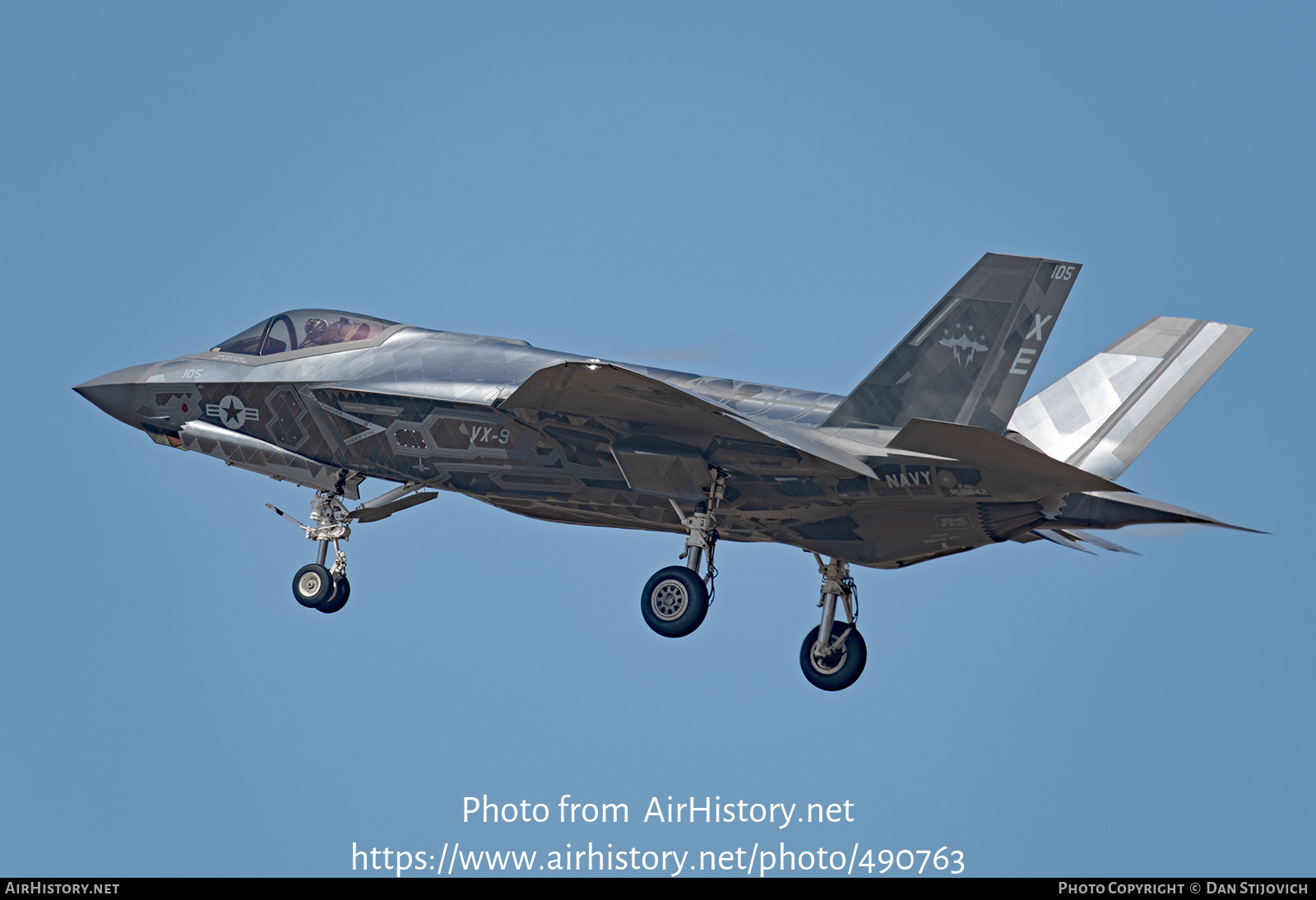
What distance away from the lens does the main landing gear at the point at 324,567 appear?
26.4 metres

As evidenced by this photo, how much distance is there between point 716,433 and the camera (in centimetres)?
2327

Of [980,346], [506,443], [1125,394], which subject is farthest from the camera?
[1125,394]

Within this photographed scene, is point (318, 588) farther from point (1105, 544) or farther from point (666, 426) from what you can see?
point (1105, 544)

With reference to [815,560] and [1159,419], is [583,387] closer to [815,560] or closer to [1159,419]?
[815,560]

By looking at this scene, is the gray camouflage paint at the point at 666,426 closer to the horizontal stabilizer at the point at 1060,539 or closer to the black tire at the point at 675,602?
the horizontal stabilizer at the point at 1060,539

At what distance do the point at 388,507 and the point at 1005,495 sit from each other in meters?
10.2

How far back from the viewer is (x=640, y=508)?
2517 cm

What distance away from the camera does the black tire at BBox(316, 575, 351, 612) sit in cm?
2650

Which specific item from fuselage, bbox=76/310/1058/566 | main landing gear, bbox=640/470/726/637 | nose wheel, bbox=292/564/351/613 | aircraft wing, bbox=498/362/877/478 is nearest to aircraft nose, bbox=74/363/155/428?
fuselage, bbox=76/310/1058/566

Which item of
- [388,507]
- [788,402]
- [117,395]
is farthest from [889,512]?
[117,395]

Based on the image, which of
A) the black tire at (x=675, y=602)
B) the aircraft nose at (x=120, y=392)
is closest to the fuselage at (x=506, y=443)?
the aircraft nose at (x=120, y=392)

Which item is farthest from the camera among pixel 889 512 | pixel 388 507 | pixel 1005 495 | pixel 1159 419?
pixel 388 507

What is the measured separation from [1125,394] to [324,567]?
12460 mm

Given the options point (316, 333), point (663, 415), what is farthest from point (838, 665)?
point (316, 333)
